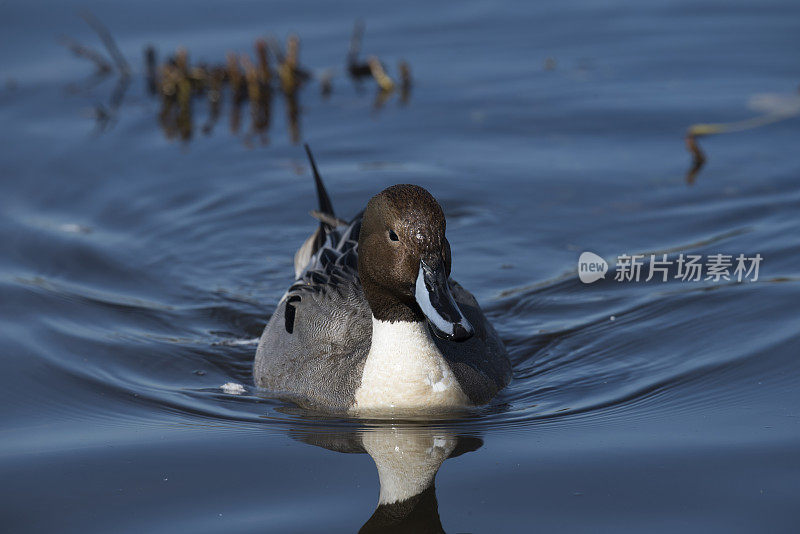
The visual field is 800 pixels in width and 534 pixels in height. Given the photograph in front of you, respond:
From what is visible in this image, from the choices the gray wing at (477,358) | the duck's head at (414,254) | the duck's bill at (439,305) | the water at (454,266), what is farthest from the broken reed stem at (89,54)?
the duck's bill at (439,305)

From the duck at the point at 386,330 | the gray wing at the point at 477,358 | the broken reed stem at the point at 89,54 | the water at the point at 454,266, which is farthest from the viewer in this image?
the broken reed stem at the point at 89,54

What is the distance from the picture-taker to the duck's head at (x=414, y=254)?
5.43m

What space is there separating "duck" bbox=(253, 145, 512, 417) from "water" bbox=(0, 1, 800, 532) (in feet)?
0.58

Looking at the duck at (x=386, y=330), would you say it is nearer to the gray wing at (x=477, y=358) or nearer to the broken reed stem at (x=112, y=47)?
the gray wing at (x=477, y=358)

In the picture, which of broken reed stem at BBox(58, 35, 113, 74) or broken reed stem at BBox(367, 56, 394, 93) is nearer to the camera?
broken reed stem at BBox(367, 56, 394, 93)

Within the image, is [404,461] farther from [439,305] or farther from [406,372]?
[439,305]

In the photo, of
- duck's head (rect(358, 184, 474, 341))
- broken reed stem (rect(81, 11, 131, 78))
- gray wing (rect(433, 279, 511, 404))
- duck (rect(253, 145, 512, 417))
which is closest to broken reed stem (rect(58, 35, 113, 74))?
broken reed stem (rect(81, 11, 131, 78))

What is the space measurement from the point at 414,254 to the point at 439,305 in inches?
11.7

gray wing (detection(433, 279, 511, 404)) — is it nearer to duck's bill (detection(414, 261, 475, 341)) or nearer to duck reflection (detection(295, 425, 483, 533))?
duck reflection (detection(295, 425, 483, 533))

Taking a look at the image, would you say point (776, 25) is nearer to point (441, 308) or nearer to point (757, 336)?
point (757, 336)

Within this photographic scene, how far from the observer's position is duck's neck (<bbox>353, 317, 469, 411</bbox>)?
235 inches

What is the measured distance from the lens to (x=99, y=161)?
1051 centimetres

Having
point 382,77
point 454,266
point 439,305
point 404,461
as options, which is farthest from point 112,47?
point 404,461

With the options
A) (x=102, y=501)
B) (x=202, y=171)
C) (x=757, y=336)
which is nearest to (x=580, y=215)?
(x=757, y=336)
